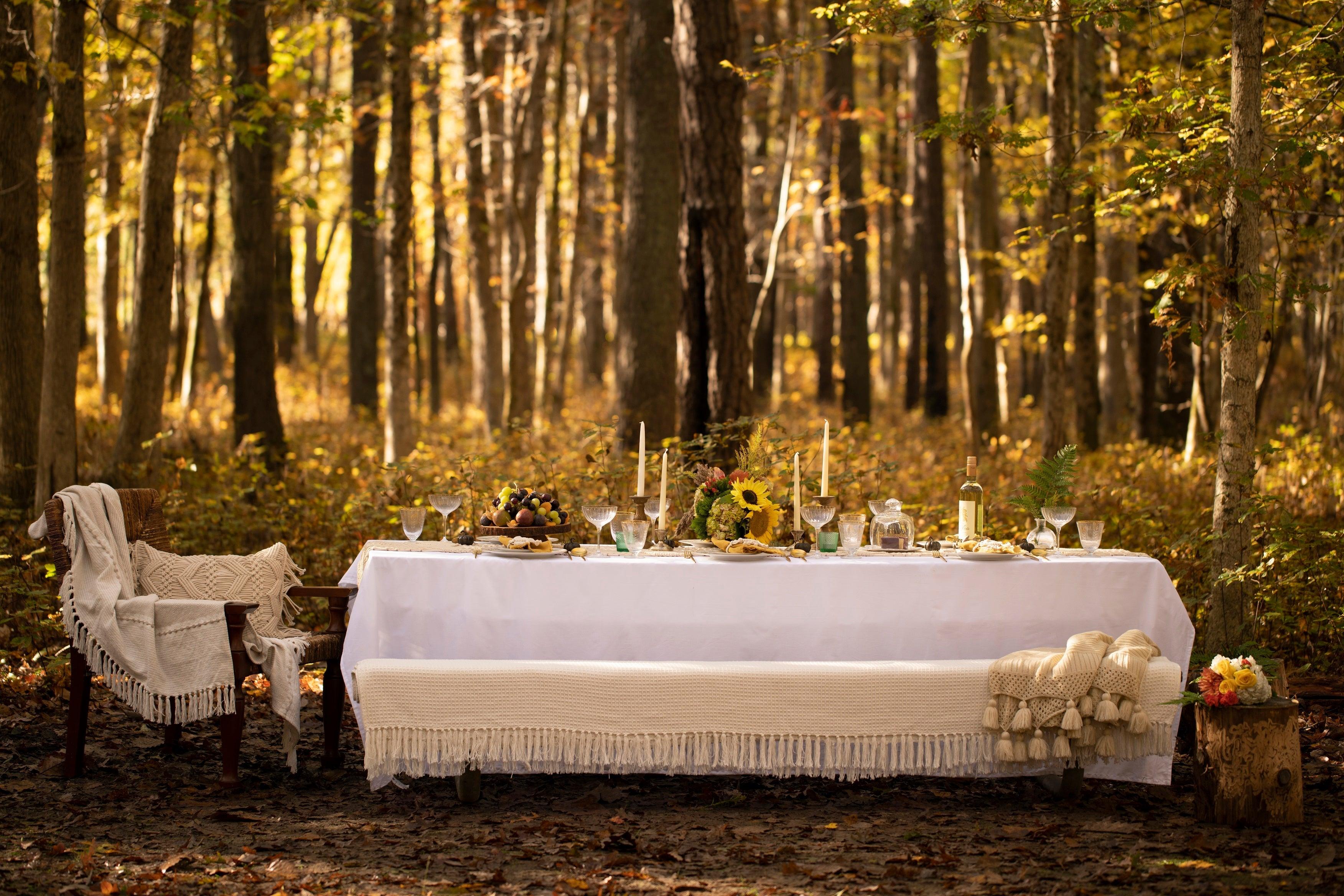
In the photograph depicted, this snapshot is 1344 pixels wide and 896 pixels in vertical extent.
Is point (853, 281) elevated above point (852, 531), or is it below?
above

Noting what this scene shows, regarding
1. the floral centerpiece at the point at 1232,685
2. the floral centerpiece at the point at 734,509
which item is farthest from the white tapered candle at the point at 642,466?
the floral centerpiece at the point at 1232,685

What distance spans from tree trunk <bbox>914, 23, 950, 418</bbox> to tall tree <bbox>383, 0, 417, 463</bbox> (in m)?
8.21

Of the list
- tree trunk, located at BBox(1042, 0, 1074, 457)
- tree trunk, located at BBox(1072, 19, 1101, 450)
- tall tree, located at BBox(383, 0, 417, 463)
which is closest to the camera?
tree trunk, located at BBox(1042, 0, 1074, 457)

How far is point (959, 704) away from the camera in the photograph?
4652mm

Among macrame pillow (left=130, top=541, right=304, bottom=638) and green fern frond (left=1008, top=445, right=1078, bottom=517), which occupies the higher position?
green fern frond (left=1008, top=445, right=1078, bottom=517)

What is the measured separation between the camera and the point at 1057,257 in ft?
31.8

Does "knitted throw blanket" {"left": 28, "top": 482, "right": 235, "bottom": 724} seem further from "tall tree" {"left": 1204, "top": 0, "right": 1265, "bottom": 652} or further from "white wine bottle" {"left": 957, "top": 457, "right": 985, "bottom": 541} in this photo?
"tall tree" {"left": 1204, "top": 0, "right": 1265, "bottom": 652}

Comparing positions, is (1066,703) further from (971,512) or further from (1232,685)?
(971,512)

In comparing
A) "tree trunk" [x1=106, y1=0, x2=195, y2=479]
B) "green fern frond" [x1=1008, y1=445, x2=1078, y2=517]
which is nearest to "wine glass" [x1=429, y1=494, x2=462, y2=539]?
"green fern frond" [x1=1008, y1=445, x2=1078, y2=517]

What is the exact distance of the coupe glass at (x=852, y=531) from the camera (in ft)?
16.8

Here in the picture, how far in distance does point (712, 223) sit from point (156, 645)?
532cm

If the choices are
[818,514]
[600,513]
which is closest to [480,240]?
[600,513]

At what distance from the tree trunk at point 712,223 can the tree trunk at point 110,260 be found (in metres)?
6.75

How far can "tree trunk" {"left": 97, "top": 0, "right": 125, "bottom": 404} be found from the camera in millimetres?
14203
